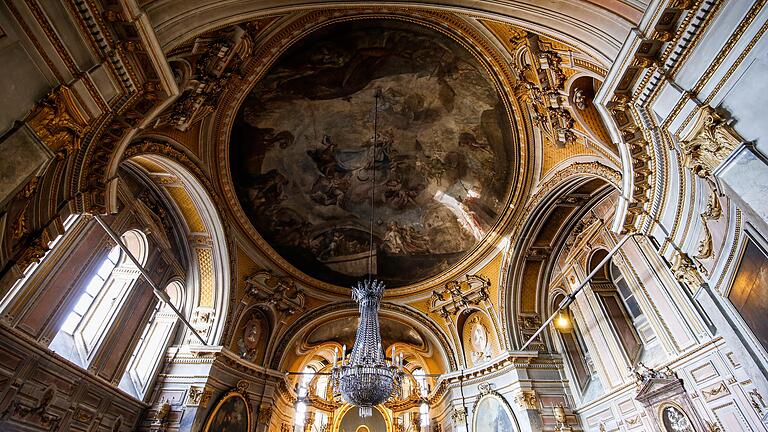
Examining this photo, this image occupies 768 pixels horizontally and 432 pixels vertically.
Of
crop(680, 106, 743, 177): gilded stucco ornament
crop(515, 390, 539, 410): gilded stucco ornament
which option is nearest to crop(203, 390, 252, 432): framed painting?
crop(515, 390, 539, 410): gilded stucco ornament

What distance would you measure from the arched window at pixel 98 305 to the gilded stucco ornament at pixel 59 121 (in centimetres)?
537

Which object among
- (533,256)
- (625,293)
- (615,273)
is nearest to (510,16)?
(615,273)

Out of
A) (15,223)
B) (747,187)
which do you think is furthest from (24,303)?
(747,187)

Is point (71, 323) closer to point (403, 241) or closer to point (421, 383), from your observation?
point (403, 241)

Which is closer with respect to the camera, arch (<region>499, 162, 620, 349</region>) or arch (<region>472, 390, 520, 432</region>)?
arch (<region>499, 162, 620, 349</region>)

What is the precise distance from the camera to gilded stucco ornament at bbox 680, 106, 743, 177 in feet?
12.8

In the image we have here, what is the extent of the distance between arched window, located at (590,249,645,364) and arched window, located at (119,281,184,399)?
41.9ft

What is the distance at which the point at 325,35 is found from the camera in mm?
9180

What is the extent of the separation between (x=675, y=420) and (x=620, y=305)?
325 cm

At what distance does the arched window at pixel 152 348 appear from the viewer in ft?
33.8

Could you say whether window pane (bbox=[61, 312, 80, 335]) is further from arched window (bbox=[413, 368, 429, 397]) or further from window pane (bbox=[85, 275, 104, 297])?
arched window (bbox=[413, 368, 429, 397])

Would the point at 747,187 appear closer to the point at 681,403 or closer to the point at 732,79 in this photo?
the point at 732,79

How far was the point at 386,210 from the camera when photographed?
13867 mm

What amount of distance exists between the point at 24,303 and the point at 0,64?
212 inches
